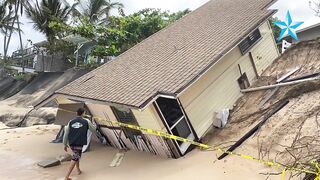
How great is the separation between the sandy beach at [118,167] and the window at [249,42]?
15.5ft

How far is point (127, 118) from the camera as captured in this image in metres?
11.0

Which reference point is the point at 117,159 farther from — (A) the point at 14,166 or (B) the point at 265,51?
(B) the point at 265,51

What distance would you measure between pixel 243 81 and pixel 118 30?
47.8 ft

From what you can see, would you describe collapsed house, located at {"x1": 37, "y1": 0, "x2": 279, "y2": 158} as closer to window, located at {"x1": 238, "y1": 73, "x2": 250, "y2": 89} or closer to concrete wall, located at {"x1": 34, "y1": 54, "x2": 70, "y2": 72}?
window, located at {"x1": 238, "y1": 73, "x2": 250, "y2": 89}

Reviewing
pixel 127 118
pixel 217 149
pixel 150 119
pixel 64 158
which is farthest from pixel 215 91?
pixel 64 158

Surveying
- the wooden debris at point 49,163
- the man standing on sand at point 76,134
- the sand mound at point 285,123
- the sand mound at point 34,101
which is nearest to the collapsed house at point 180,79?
the sand mound at point 285,123

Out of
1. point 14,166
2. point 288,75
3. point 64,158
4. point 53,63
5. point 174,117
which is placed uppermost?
point 14,166

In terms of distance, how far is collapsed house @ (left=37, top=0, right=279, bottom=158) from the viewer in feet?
32.6

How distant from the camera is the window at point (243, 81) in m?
12.8

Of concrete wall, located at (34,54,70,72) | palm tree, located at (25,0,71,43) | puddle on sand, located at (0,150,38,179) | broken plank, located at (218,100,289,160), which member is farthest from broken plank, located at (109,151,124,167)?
palm tree, located at (25,0,71,43)

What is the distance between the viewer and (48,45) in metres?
30.7

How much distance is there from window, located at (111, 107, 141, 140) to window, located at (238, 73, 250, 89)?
13.6 ft

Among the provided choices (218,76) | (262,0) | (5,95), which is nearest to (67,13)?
(5,95)

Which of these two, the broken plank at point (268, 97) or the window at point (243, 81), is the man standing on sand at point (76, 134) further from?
the window at point (243, 81)
